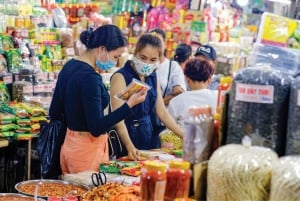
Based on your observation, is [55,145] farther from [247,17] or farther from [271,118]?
[247,17]

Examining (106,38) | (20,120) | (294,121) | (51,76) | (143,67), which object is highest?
(106,38)

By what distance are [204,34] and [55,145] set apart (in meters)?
5.36

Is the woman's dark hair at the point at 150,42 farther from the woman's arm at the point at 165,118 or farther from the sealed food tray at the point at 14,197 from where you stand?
the sealed food tray at the point at 14,197

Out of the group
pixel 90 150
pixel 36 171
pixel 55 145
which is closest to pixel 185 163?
pixel 90 150

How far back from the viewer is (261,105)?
2.24 meters

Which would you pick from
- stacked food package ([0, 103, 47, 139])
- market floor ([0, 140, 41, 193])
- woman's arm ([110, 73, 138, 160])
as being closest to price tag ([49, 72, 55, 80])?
stacked food package ([0, 103, 47, 139])

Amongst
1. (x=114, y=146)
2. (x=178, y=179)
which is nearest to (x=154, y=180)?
(x=178, y=179)

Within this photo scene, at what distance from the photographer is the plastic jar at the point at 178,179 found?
2.17 metres

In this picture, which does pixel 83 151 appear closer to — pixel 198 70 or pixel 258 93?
pixel 198 70

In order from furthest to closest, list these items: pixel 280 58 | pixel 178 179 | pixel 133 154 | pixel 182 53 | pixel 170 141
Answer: pixel 182 53 < pixel 170 141 < pixel 133 154 < pixel 280 58 < pixel 178 179

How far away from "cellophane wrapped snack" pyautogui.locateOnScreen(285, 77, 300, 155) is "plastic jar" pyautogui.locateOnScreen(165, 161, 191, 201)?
41 cm

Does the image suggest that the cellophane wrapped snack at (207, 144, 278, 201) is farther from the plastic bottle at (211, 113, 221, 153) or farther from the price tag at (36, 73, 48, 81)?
the price tag at (36, 73, 48, 81)

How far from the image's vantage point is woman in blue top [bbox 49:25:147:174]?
3.94 metres

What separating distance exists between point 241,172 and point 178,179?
24 centimetres
